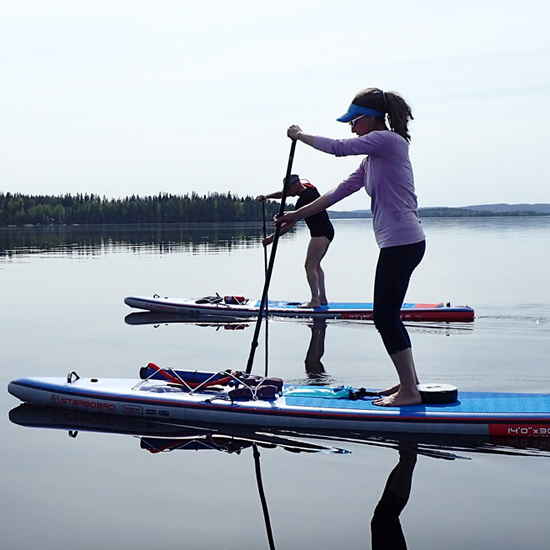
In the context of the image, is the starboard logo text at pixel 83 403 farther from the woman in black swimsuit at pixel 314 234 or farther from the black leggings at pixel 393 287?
the woman in black swimsuit at pixel 314 234

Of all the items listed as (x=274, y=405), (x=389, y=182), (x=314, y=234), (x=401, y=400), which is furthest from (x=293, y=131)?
(x=314, y=234)

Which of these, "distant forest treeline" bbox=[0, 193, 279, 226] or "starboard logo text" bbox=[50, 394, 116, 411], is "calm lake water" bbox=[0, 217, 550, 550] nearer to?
"starboard logo text" bbox=[50, 394, 116, 411]

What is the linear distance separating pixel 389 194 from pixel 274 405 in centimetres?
193

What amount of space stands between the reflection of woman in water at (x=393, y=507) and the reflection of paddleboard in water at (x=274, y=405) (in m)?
0.54

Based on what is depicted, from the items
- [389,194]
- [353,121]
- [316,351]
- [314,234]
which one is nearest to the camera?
[389,194]

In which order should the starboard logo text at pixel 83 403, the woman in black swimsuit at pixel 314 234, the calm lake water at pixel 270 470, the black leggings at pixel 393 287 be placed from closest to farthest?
the calm lake water at pixel 270 470, the black leggings at pixel 393 287, the starboard logo text at pixel 83 403, the woman in black swimsuit at pixel 314 234

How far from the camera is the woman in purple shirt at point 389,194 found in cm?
589

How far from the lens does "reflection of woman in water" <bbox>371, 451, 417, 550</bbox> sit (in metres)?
4.05

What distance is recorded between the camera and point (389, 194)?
5.93 m

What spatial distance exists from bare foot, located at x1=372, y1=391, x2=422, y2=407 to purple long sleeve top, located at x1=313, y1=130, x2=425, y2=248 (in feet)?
4.05

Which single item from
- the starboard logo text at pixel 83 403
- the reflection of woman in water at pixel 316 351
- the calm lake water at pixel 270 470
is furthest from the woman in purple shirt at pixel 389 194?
the starboard logo text at pixel 83 403

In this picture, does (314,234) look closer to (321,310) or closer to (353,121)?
(321,310)

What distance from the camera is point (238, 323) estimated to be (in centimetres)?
1323

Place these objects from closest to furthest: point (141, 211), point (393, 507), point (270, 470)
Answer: point (393, 507) < point (270, 470) < point (141, 211)
